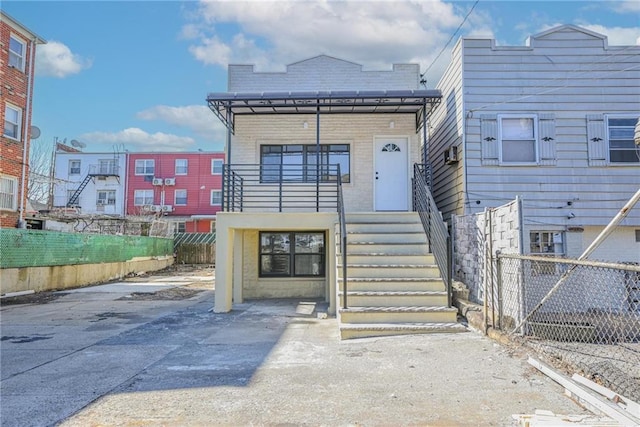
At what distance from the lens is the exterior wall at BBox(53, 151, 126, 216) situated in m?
31.7

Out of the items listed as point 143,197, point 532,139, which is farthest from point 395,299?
point 143,197

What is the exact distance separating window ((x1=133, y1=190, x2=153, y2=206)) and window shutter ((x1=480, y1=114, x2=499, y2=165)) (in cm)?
2803

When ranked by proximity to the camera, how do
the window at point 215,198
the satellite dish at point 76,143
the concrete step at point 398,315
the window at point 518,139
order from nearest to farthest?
1. the concrete step at point 398,315
2. the window at point 518,139
3. the window at point 215,198
4. the satellite dish at point 76,143

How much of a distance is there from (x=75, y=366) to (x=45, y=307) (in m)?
5.91

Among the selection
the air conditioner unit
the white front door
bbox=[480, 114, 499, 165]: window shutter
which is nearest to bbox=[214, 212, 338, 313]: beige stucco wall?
the white front door

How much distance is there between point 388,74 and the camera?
428 inches

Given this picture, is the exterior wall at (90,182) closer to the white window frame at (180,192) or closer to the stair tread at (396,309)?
the white window frame at (180,192)

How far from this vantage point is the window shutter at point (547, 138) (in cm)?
877

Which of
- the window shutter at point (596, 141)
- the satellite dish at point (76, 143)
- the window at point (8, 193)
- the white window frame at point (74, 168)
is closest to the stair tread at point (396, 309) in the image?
→ the window shutter at point (596, 141)

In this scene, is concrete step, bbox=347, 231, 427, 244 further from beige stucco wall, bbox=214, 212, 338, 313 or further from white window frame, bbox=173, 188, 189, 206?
white window frame, bbox=173, 188, 189, 206

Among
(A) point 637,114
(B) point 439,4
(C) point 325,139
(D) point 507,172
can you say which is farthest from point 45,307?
(A) point 637,114

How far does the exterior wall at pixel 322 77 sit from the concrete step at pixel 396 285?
6157mm

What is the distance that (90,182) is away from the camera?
3188cm

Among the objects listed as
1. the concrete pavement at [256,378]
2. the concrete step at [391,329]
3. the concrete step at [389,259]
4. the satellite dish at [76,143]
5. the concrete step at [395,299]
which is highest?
the satellite dish at [76,143]
